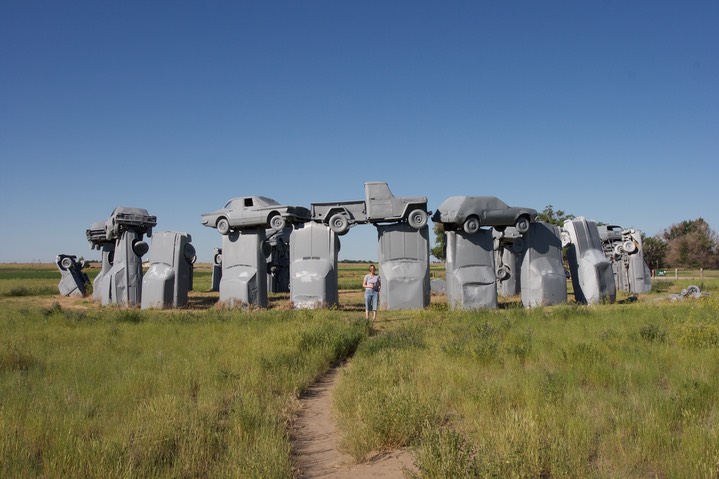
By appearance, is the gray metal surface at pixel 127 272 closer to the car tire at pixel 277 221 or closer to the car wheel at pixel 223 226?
the car wheel at pixel 223 226

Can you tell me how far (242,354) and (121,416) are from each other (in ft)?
11.7

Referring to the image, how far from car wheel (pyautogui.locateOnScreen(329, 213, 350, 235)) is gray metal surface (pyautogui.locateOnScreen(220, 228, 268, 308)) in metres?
3.05

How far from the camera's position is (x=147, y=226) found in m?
22.2

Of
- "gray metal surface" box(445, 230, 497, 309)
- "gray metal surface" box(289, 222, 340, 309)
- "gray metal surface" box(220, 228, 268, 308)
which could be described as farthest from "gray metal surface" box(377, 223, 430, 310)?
"gray metal surface" box(220, 228, 268, 308)

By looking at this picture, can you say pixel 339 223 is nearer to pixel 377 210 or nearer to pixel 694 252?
pixel 377 210

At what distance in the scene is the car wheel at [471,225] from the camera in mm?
17688

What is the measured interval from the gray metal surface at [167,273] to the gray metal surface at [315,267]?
533 cm

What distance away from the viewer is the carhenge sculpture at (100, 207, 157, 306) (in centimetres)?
2184

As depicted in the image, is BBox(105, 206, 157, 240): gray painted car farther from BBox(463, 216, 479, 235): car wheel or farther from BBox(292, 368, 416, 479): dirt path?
BBox(292, 368, 416, 479): dirt path

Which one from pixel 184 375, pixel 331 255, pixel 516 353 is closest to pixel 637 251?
pixel 331 255

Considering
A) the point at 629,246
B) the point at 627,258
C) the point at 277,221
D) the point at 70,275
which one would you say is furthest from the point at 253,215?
the point at 627,258

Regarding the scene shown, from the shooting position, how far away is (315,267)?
18.8 meters

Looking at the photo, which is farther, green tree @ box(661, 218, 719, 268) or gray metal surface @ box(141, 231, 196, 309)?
green tree @ box(661, 218, 719, 268)

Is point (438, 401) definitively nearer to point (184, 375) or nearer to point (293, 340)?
point (184, 375)
